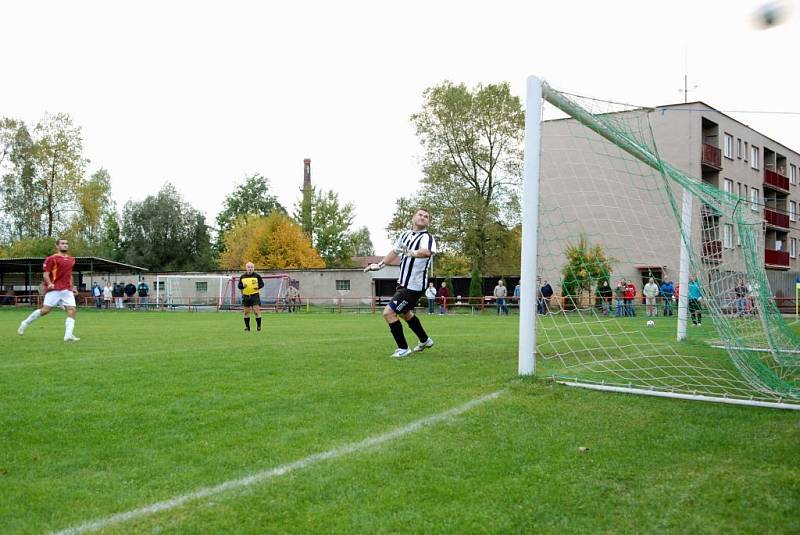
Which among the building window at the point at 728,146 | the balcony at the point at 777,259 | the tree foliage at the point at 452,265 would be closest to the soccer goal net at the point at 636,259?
the building window at the point at 728,146

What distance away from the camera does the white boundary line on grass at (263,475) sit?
339cm

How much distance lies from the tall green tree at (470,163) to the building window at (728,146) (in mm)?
13376

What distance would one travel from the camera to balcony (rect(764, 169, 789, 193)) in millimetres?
49781

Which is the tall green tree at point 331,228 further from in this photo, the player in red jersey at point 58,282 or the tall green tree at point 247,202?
the player in red jersey at point 58,282

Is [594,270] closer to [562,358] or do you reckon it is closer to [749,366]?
[562,358]

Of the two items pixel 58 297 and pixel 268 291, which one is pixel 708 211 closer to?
pixel 58 297

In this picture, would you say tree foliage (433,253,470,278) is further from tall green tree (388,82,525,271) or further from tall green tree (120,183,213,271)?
tall green tree (120,183,213,271)

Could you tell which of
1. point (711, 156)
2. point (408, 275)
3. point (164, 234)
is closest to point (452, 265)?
point (711, 156)

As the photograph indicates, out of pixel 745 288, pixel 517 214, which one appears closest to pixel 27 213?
pixel 517 214

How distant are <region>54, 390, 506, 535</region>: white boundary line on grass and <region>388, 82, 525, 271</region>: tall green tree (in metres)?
41.5

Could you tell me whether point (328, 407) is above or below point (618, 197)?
below

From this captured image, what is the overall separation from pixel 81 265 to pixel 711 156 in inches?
1600

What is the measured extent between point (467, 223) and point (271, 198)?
4701cm

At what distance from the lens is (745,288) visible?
9.88 m
